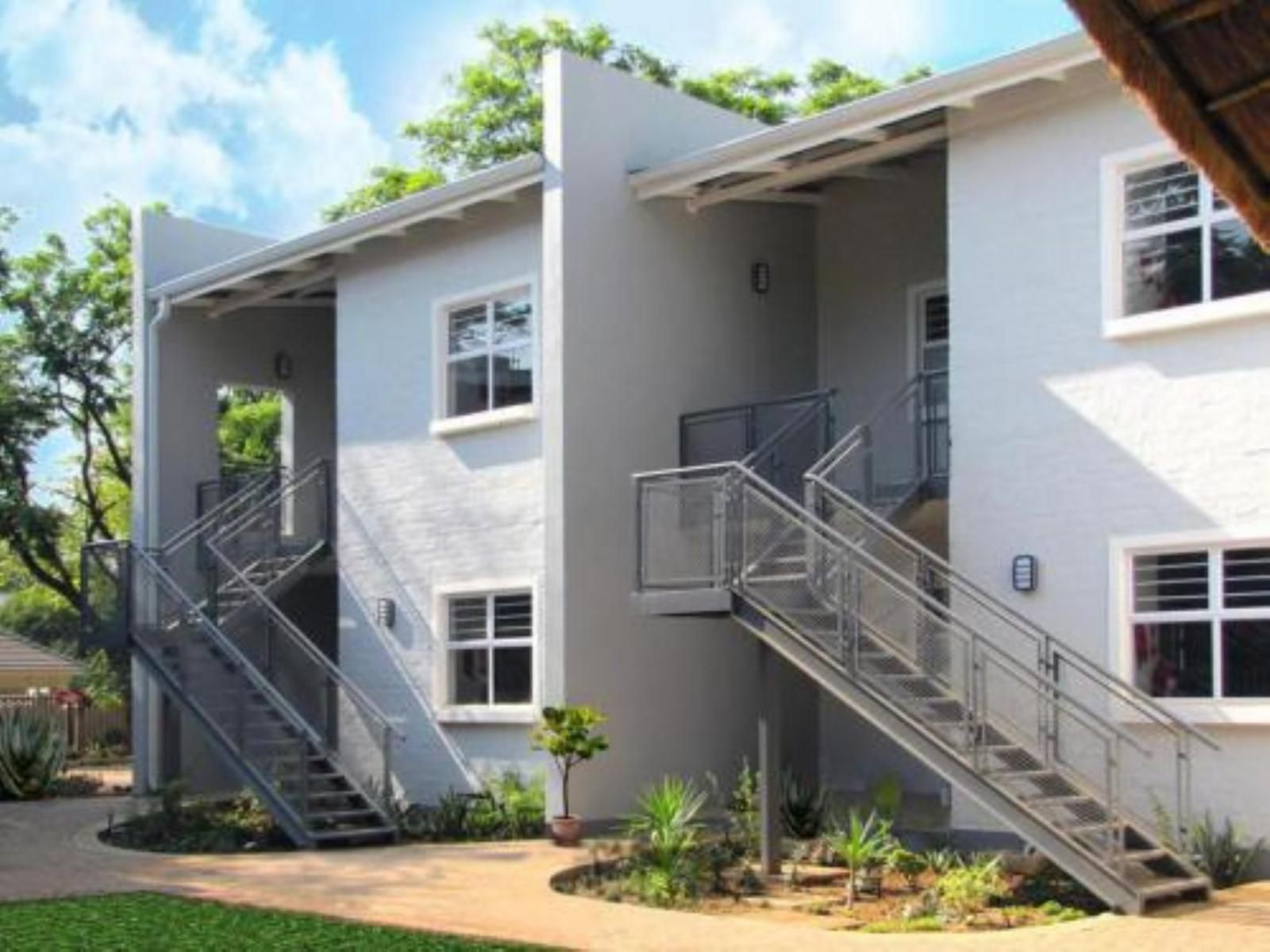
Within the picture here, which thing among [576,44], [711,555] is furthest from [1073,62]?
[576,44]

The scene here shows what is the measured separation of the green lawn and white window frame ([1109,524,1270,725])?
227 inches

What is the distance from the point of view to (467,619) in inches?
776

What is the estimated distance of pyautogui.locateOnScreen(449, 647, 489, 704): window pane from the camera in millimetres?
19375

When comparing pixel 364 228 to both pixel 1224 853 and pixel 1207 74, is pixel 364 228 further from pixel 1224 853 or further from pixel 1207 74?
pixel 1207 74

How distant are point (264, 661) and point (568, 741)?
632cm

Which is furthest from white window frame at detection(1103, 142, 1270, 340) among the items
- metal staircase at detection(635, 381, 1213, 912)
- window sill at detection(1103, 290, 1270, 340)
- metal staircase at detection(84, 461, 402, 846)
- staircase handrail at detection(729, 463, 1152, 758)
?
metal staircase at detection(84, 461, 402, 846)

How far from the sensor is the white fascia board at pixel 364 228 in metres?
18.3

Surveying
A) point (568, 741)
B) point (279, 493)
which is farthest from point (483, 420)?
point (568, 741)

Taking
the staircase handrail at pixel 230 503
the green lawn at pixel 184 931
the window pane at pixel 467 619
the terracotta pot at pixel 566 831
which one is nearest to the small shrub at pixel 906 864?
the terracotta pot at pixel 566 831

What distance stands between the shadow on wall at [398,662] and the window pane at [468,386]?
2.03 meters

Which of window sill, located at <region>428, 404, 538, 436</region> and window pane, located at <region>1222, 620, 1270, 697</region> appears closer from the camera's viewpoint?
window pane, located at <region>1222, 620, 1270, 697</region>

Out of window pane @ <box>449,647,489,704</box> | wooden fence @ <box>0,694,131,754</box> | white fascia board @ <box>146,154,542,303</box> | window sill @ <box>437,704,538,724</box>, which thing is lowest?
wooden fence @ <box>0,694,131,754</box>

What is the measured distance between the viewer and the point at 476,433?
64.0 feet

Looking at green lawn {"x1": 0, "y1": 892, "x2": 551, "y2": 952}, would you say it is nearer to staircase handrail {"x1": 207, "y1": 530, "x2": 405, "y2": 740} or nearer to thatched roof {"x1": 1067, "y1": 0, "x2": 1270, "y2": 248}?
Result: staircase handrail {"x1": 207, "y1": 530, "x2": 405, "y2": 740}
